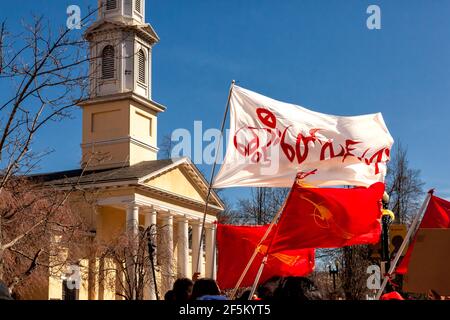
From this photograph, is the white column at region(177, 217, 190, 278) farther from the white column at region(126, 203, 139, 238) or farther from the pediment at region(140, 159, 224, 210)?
the white column at region(126, 203, 139, 238)

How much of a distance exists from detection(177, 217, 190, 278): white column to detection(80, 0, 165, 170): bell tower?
5.04 m

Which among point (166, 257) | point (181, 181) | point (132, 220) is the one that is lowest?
point (166, 257)

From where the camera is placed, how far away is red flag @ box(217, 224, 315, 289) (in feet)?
47.8

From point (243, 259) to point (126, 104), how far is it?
38.2 metres

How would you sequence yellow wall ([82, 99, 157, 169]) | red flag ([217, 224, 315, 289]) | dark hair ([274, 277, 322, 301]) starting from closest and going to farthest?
dark hair ([274, 277, 322, 301]) → red flag ([217, 224, 315, 289]) → yellow wall ([82, 99, 157, 169])

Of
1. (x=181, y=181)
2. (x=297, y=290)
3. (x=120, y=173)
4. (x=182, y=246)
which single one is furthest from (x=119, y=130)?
(x=297, y=290)

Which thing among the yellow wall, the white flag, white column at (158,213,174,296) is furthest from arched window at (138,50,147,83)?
the white flag

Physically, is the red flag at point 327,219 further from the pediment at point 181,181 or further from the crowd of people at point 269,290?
the pediment at point 181,181

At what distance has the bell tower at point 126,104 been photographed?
5181 centimetres

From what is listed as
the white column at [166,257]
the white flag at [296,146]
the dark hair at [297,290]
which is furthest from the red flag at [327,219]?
the white column at [166,257]

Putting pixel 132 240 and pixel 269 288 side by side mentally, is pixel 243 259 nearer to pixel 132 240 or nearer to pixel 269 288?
pixel 269 288

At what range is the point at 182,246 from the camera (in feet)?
171

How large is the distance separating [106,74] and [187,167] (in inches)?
319
